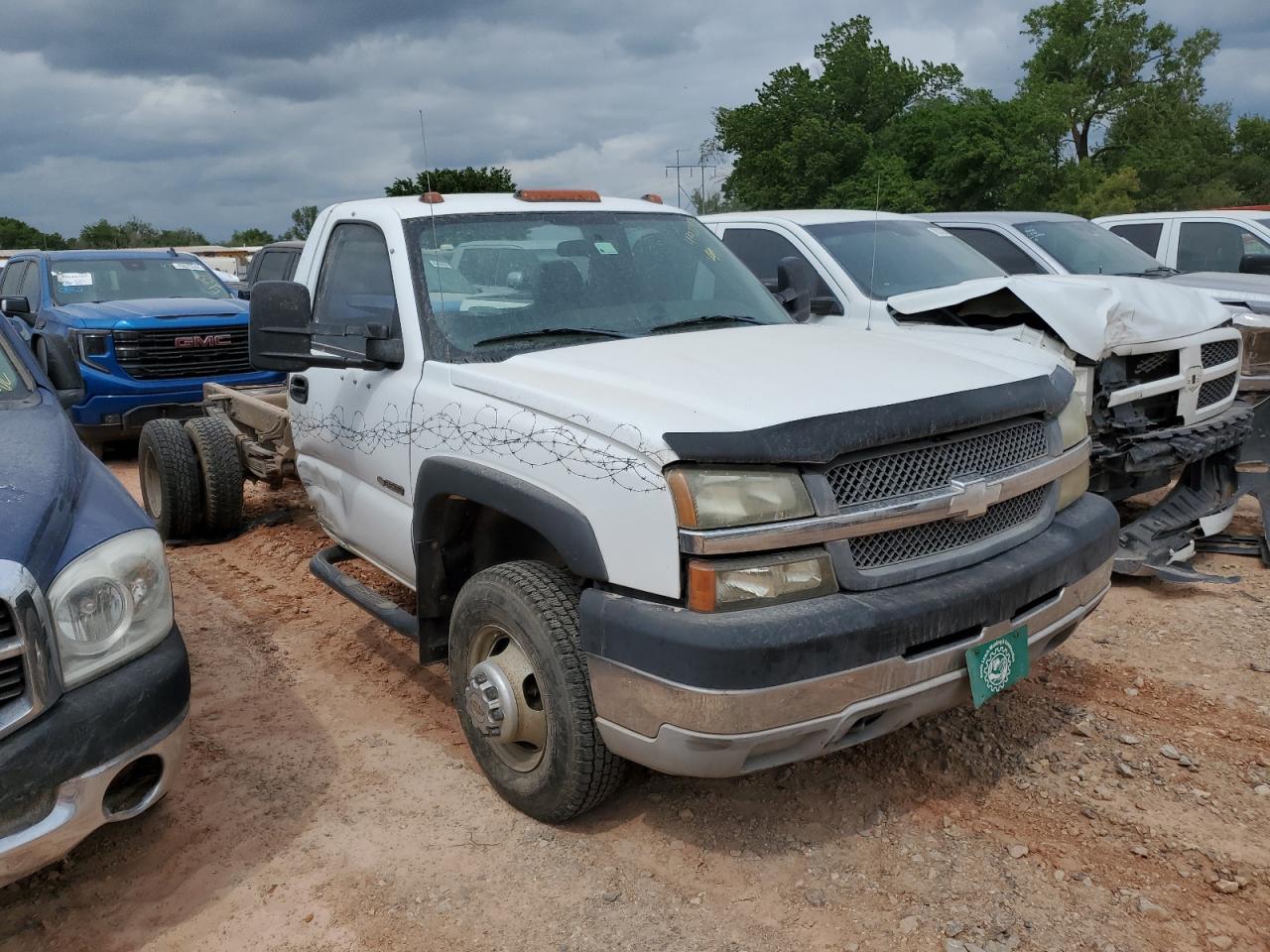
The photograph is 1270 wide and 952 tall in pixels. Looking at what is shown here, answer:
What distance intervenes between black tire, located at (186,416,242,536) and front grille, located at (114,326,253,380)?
9.04ft

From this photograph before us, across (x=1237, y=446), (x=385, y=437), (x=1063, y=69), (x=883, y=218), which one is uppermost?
(x=1063, y=69)

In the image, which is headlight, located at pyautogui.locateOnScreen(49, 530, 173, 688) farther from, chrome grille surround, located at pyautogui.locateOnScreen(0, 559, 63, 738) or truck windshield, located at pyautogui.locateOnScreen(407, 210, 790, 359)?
truck windshield, located at pyautogui.locateOnScreen(407, 210, 790, 359)

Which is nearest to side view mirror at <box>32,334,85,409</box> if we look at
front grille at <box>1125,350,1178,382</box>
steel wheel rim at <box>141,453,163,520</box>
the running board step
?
the running board step

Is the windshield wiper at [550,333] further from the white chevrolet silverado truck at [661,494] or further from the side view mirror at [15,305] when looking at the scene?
the side view mirror at [15,305]

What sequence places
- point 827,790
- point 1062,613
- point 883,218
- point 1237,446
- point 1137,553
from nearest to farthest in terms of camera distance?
point 1062,613, point 827,790, point 1137,553, point 1237,446, point 883,218

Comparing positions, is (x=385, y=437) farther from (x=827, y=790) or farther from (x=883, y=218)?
(x=883, y=218)

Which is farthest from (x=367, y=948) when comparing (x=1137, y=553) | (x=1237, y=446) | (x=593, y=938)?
(x=1237, y=446)

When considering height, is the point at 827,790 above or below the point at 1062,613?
below

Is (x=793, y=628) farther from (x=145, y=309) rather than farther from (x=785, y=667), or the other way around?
(x=145, y=309)

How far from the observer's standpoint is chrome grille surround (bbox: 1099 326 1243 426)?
539cm

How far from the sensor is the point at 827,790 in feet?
11.7

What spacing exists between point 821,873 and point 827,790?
0.47 metres

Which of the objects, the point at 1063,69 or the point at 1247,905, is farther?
the point at 1063,69

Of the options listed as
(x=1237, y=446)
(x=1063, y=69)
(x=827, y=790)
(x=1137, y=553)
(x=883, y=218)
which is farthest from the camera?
(x=1063, y=69)
